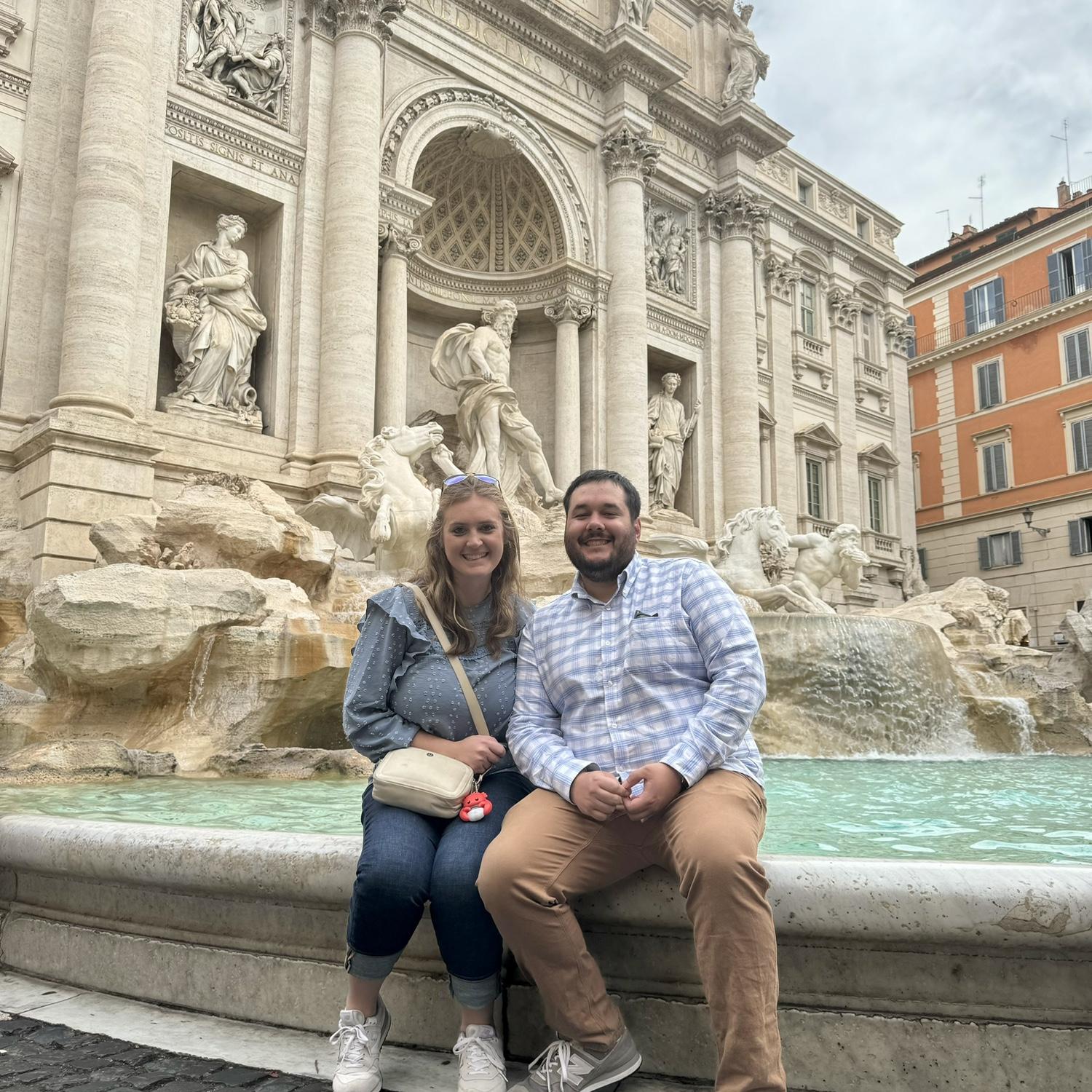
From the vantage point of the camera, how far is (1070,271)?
26766 millimetres

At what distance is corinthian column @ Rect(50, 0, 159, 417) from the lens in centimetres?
1088

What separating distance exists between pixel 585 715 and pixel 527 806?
0.94 feet

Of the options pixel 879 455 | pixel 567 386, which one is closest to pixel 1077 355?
pixel 879 455

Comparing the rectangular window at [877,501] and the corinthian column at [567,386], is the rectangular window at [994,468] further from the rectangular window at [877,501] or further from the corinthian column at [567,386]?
the corinthian column at [567,386]

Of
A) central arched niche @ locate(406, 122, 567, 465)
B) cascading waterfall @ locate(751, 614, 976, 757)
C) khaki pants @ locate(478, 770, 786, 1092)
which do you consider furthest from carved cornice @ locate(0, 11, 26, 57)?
khaki pants @ locate(478, 770, 786, 1092)

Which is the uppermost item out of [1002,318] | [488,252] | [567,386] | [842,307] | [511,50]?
[511,50]

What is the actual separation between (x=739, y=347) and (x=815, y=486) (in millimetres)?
5201

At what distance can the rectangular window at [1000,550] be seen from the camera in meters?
27.3

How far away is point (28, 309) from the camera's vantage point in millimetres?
11531

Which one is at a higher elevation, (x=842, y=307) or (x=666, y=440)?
(x=842, y=307)

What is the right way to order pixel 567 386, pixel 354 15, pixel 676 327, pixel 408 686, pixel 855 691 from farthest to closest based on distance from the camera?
1. pixel 676 327
2. pixel 567 386
3. pixel 354 15
4. pixel 855 691
5. pixel 408 686

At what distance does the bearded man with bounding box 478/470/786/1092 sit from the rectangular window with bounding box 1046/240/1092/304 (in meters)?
28.3

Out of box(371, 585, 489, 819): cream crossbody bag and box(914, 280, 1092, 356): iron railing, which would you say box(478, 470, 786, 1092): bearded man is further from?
box(914, 280, 1092, 356): iron railing

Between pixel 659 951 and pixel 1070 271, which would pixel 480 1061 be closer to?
pixel 659 951
